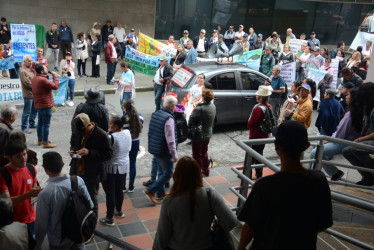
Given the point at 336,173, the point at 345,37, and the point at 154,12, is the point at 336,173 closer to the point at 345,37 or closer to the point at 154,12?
the point at 154,12

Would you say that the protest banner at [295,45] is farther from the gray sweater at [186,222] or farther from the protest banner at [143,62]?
the gray sweater at [186,222]

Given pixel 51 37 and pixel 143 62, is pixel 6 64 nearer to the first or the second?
pixel 143 62

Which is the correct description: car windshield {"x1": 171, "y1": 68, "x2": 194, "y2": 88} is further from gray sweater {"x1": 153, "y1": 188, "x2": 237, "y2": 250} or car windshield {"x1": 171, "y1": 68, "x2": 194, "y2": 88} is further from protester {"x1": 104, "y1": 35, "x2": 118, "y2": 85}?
gray sweater {"x1": 153, "y1": 188, "x2": 237, "y2": 250}

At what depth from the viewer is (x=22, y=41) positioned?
10984mm

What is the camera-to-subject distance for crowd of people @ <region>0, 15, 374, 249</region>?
250 centimetres

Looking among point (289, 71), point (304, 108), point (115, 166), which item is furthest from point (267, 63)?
point (115, 166)

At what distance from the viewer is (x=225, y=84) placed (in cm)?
999

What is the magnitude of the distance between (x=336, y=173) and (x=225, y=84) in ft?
15.1

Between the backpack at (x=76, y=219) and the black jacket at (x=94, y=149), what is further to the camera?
the black jacket at (x=94, y=149)

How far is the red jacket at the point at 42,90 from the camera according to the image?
8.00 m

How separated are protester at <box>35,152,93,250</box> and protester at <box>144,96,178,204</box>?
2.24 metres

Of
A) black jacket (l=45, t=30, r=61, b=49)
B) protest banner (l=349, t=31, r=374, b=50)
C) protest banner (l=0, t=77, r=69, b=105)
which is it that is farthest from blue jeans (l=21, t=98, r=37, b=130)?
protest banner (l=349, t=31, r=374, b=50)

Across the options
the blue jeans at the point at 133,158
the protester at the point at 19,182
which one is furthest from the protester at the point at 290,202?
the blue jeans at the point at 133,158

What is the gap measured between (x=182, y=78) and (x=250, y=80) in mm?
1911
